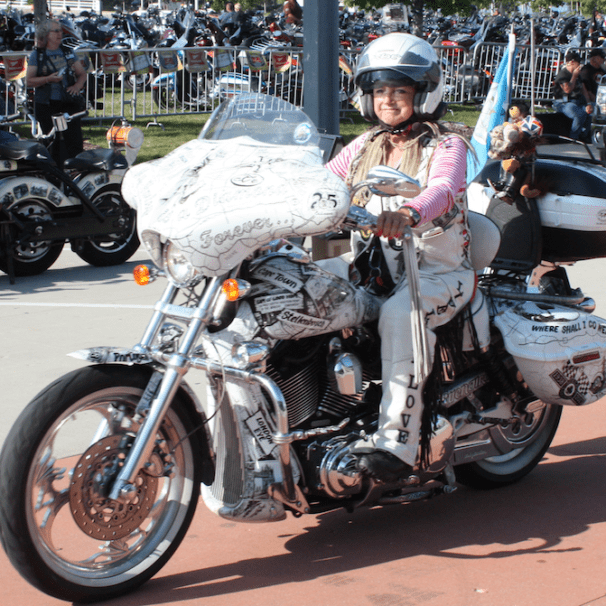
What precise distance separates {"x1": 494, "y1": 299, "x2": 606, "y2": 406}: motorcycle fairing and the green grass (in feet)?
33.7

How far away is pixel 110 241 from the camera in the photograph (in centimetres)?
892

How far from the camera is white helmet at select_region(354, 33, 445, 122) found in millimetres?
3506

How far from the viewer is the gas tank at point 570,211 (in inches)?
165

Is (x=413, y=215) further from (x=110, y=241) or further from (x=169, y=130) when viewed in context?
(x=169, y=130)

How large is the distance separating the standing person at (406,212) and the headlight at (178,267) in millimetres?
719

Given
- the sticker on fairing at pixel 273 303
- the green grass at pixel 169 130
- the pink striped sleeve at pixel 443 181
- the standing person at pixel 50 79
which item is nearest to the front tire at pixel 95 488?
the sticker on fairing at pixel 273 303

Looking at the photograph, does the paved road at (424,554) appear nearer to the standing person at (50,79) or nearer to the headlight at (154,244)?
the headlight at (154,244)

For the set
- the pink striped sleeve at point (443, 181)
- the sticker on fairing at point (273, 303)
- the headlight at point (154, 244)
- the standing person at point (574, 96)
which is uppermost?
the pink striped sleeve at point (443, 181)

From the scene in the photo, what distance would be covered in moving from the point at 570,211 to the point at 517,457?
111 cm

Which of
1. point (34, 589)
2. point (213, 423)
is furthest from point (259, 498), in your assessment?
point (34, 589)

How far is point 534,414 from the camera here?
4250mm

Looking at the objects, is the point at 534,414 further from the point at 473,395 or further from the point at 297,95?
the point at 297,95

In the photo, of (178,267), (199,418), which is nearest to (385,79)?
(178,267)

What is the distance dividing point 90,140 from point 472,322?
12672 mm
